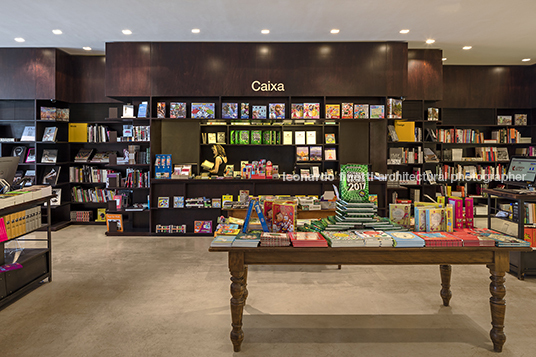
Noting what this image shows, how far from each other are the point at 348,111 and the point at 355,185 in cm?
399

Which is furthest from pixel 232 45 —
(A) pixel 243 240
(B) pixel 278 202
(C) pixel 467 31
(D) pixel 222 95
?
(A) pixel 243 240

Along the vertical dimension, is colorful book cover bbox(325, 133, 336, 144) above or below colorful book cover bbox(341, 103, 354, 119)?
below

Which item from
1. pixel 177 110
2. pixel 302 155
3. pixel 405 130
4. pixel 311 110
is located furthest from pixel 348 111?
pixel 177 110

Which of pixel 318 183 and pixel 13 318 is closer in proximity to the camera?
pixel 13 318

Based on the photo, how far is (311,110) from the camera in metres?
6.78

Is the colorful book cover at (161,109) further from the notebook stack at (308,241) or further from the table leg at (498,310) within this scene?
the table leg at (498,310)

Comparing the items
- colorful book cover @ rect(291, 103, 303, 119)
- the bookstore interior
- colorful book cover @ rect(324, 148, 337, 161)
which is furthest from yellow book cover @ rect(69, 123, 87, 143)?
colorful book cover @ rect(324, 148, 337, 161)

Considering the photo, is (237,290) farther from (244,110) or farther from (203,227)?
(244,110)

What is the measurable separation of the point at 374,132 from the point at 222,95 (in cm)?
299

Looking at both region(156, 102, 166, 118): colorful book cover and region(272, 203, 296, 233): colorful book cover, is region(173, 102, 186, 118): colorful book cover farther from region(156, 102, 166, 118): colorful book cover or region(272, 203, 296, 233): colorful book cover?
region(272, 203, 296, 233): colorful book cover

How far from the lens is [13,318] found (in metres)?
3.27

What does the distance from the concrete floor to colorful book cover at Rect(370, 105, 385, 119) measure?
3061mm

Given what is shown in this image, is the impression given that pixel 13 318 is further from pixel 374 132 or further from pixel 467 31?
pixel 467 31

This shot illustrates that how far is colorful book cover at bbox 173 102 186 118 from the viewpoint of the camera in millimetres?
6785
